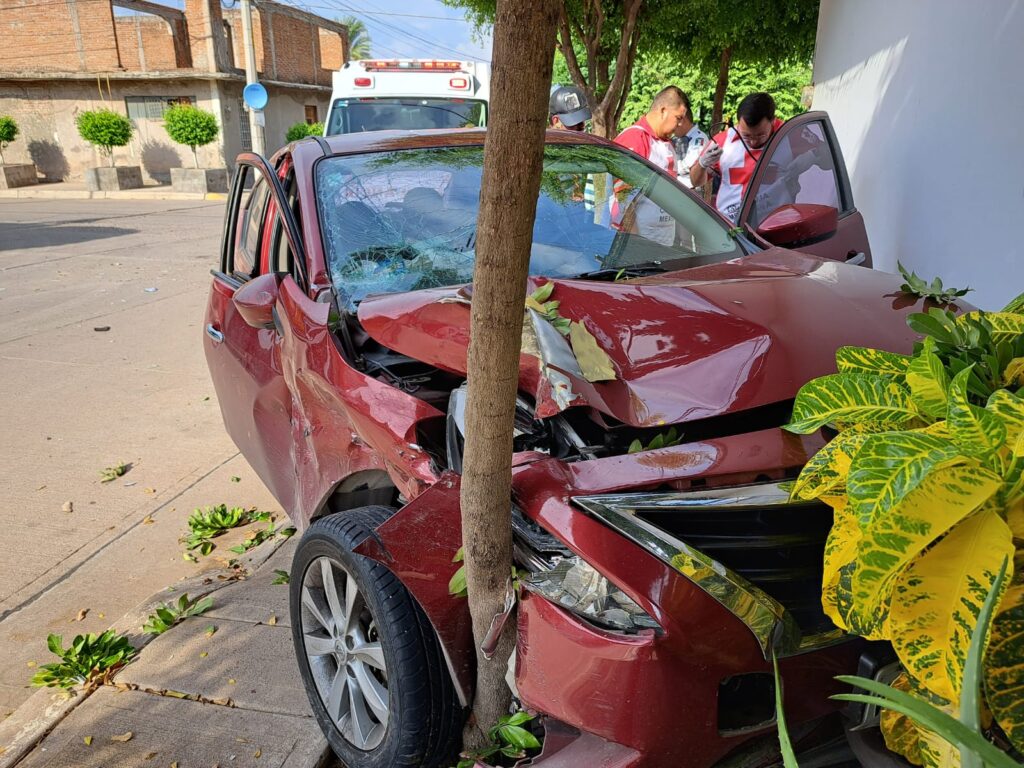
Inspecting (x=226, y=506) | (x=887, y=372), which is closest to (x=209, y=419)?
(x=226, y=506)

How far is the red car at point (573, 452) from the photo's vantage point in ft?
5.26

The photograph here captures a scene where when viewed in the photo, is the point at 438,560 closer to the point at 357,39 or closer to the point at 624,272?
the point at 624,272

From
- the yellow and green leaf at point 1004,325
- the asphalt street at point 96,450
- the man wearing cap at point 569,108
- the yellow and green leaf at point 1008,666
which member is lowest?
the asphalt street at point 96,450

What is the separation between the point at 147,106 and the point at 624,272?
31.9m

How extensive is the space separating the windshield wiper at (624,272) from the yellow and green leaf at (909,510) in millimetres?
1707

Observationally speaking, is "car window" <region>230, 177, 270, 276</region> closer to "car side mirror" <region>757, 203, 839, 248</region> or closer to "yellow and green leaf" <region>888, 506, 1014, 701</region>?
Answer: "car side mirror" <region>757, 203, 839, 248</region>

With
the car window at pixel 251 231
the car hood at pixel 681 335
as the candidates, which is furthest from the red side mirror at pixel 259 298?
the car window at pixel 251 231

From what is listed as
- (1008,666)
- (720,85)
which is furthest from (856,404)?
(720,85)

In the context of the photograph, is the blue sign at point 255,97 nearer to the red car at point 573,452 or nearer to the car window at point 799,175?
the red car at point 573,452

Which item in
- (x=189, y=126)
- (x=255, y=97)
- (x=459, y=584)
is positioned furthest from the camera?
(x=189, y=126)

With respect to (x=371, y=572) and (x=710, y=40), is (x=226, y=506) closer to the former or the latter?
(x=371, y=572)

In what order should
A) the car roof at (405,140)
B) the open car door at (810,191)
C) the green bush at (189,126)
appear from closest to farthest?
the car roof at (405,140), the open car door at (810,191), the green bush at (189,126)

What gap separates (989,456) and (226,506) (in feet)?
12.7

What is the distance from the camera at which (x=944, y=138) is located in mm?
5367
